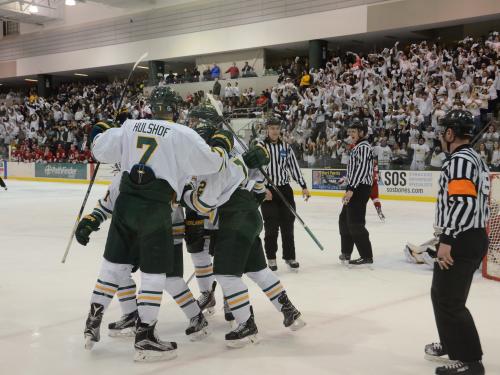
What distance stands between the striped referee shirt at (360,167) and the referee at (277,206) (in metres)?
0.62

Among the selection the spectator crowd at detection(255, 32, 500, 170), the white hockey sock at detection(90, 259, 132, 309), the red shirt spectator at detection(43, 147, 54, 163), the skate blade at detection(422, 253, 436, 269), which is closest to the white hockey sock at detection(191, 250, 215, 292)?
the white hockey sock at detection(90, 259, 132, 309)

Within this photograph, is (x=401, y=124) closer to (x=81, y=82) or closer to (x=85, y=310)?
(x=85, y=310)

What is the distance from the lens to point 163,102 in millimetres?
3260

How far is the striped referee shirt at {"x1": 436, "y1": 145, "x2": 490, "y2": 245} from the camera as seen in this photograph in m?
2.67

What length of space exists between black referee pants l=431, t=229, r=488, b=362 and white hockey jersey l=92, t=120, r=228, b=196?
1266 mm

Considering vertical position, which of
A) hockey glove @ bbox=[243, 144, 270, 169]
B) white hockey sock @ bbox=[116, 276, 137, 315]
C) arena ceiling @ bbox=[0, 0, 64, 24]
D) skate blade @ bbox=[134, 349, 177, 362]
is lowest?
skate blade @ bbox=[134, 349, 177, 362]

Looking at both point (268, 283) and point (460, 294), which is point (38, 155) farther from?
point (460, 294)

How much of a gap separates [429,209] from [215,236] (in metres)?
8.80

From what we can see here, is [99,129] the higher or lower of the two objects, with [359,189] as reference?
higher

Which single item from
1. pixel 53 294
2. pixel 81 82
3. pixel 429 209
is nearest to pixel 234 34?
pixel 81 82

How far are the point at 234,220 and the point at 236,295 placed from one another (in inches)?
16.7

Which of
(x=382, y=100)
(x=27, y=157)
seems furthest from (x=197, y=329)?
(x=27, y=157)

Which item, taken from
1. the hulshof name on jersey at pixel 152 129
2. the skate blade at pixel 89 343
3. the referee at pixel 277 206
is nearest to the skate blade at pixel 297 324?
the skate blade at pixel 89 343

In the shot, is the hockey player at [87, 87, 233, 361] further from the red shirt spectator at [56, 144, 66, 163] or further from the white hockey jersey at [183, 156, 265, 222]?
the red shirt spectator at [56, 144, 66, 163]
